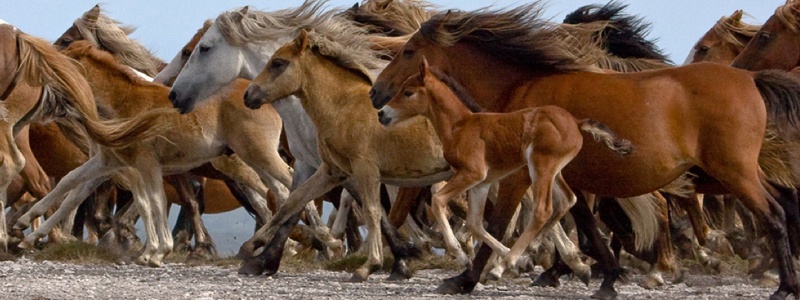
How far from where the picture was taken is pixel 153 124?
1225 centimetres

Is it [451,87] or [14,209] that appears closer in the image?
[451,87]

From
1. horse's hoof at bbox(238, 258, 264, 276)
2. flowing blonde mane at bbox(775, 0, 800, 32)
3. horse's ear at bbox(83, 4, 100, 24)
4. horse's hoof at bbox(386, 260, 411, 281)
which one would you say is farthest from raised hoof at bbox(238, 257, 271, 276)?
horse's ear at bbox(83, 4, 100, 24)

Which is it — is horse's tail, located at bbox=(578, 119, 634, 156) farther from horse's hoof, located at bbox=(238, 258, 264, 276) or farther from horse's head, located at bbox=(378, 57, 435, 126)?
horse's hoof, located at bbox=(238, 258, 264, 276)

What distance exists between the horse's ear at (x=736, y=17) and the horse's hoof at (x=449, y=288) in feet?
18.7

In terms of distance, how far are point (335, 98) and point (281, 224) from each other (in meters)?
0.95

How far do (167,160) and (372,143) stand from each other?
90.0 inches

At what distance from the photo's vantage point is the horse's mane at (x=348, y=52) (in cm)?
1172

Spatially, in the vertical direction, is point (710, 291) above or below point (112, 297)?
below

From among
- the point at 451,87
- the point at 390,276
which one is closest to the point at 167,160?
the point at 390,276

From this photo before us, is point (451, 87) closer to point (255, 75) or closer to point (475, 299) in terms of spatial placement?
point (475, 299)

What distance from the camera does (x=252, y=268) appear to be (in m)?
11.5

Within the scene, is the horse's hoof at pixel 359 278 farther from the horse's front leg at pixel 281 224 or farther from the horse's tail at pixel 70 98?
the horse's tail at pixel 70 98

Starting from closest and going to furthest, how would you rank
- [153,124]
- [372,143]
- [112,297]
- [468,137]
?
[112,297], [468,137], [372,143], [153,124]

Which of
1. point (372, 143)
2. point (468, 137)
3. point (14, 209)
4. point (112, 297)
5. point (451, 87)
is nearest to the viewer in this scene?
point (112, 297)
